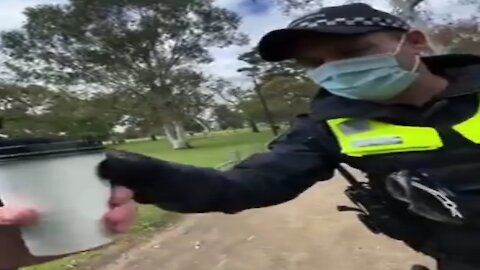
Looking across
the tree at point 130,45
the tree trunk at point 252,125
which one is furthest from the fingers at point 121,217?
the tree trunk at point 252,125

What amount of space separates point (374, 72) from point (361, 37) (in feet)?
0.29

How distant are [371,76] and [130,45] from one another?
93.5 ft

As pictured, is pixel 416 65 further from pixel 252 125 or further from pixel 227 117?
pixel 252 125

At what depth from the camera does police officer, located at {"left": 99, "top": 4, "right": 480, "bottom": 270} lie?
168 centimetres

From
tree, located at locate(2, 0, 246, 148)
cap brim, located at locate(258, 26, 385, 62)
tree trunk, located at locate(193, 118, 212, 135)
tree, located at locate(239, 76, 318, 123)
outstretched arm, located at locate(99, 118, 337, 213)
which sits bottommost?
tree trunk, located at locate(193, 118, 212, 135)

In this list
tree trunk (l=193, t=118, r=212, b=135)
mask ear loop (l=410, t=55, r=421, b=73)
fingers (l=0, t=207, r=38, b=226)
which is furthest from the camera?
tree trunk (l=193, t=118, r=212, b=135)

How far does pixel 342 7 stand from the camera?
1.82m

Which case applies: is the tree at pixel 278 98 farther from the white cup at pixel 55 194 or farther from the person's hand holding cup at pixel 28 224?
the white cup at pixel 55 194

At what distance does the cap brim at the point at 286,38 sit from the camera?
1708 mm

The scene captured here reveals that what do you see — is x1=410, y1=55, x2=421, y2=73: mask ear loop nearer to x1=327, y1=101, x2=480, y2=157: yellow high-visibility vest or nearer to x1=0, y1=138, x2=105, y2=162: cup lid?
x1=327, y1=101, x2=480, y2=157: yellow high-visibility vest

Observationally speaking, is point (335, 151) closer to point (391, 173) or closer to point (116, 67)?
point (391, 173)

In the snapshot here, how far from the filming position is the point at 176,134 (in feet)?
108

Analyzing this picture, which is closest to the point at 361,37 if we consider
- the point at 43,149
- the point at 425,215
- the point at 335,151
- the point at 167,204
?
the point at 335,151

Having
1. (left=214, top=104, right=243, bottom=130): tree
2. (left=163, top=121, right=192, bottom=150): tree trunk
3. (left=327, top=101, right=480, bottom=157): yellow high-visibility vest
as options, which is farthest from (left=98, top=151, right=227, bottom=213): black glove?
(left=163, top=121, right=192, bottom=150): tree trunk
